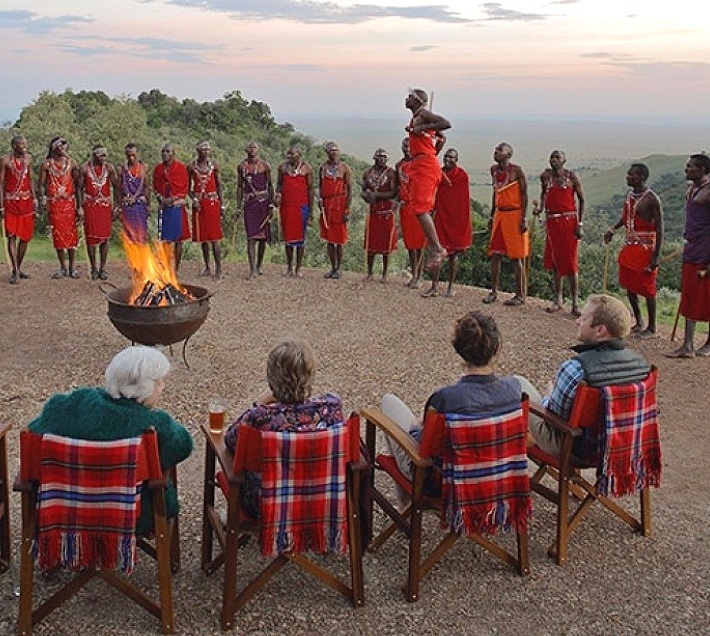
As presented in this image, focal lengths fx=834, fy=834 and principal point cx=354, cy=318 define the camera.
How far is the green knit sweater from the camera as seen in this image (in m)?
3.12

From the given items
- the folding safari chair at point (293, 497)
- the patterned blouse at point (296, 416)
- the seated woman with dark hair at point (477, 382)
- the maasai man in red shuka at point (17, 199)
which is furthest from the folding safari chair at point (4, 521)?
the maasai man in red shuka at point (17, 199)

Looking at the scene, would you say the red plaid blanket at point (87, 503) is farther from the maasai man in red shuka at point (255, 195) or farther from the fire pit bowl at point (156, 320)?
the maasai man in red shuka at point (255, 195)

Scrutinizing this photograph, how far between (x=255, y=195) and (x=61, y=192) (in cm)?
228

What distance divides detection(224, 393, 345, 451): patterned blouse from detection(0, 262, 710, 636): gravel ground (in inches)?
32.8

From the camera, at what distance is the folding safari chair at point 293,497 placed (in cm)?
319

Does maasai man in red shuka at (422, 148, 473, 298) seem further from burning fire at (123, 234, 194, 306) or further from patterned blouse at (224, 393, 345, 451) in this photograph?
patterned blouse at (224, 393, 345, 451)

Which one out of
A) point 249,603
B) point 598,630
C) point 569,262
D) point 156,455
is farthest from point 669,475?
point 569,262

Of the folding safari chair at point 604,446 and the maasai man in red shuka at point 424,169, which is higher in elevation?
the maasai man in red shuka at point 424,169

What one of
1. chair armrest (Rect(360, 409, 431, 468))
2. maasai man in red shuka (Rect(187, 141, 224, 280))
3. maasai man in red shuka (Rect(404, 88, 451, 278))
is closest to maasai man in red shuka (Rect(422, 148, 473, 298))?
maasai man in red shuka (Rect(404, 88, 451, 278))

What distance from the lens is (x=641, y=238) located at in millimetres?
8141

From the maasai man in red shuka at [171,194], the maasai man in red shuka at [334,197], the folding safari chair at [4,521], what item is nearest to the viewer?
the folding safari chair at [4,521]

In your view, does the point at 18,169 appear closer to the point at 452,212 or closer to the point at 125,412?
the point at 452,212

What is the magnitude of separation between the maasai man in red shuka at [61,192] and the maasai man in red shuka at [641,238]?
20.4ft

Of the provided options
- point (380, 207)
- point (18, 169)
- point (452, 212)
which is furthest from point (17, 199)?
point (452, 212)
